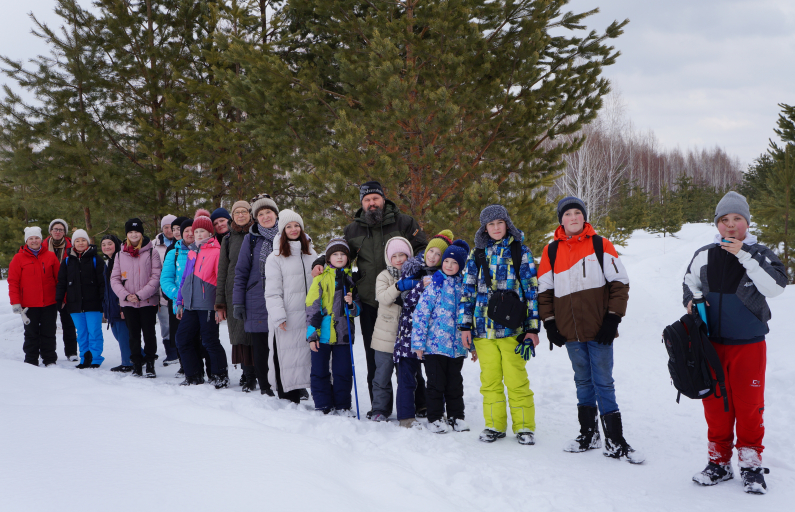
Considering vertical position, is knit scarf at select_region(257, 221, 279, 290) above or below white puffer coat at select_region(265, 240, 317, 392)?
above

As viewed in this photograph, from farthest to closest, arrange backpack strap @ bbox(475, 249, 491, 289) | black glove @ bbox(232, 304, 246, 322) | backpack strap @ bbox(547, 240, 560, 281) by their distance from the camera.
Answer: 1. black glove @ bbox(232, 304, 246, 322)
2. backpack strap @ bbox(475, 249, 491, 289)
3. backpack strap @ bbox(547, 240, 560, 281)

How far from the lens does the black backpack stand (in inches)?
128

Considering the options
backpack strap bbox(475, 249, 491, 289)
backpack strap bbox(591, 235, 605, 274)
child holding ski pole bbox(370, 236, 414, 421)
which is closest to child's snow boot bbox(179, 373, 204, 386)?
child holding ski pole bbox(370, 236, 414, 421)

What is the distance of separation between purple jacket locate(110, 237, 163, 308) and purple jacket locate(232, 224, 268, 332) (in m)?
2.01

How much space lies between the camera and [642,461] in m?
3.63

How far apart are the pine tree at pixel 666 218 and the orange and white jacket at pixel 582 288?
27.5 meters

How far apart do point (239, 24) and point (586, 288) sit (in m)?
9.18

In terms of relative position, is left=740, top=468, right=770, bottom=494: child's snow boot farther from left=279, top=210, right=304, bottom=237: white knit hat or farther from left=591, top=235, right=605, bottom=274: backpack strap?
left=279, top=210, right=304, bottom=237: white knit hat

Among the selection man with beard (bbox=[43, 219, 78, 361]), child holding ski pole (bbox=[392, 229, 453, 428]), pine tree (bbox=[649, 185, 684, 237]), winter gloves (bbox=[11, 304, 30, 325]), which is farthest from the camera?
pine tree (bbox=[649, 185, 684, 237])

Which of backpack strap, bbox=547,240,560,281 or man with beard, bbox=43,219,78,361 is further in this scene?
man with beard, bbox=43,219,78,361

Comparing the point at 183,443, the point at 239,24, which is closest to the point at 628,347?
the point at 183,443

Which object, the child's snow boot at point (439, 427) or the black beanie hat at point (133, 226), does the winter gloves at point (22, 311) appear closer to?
the black beanie hat at point (133, 226)

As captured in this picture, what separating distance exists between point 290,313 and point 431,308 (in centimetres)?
147

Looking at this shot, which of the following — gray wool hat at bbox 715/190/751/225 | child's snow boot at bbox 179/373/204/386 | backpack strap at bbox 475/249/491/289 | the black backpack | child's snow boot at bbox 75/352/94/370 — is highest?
gray wool hat at bbox 715/190/751/225
